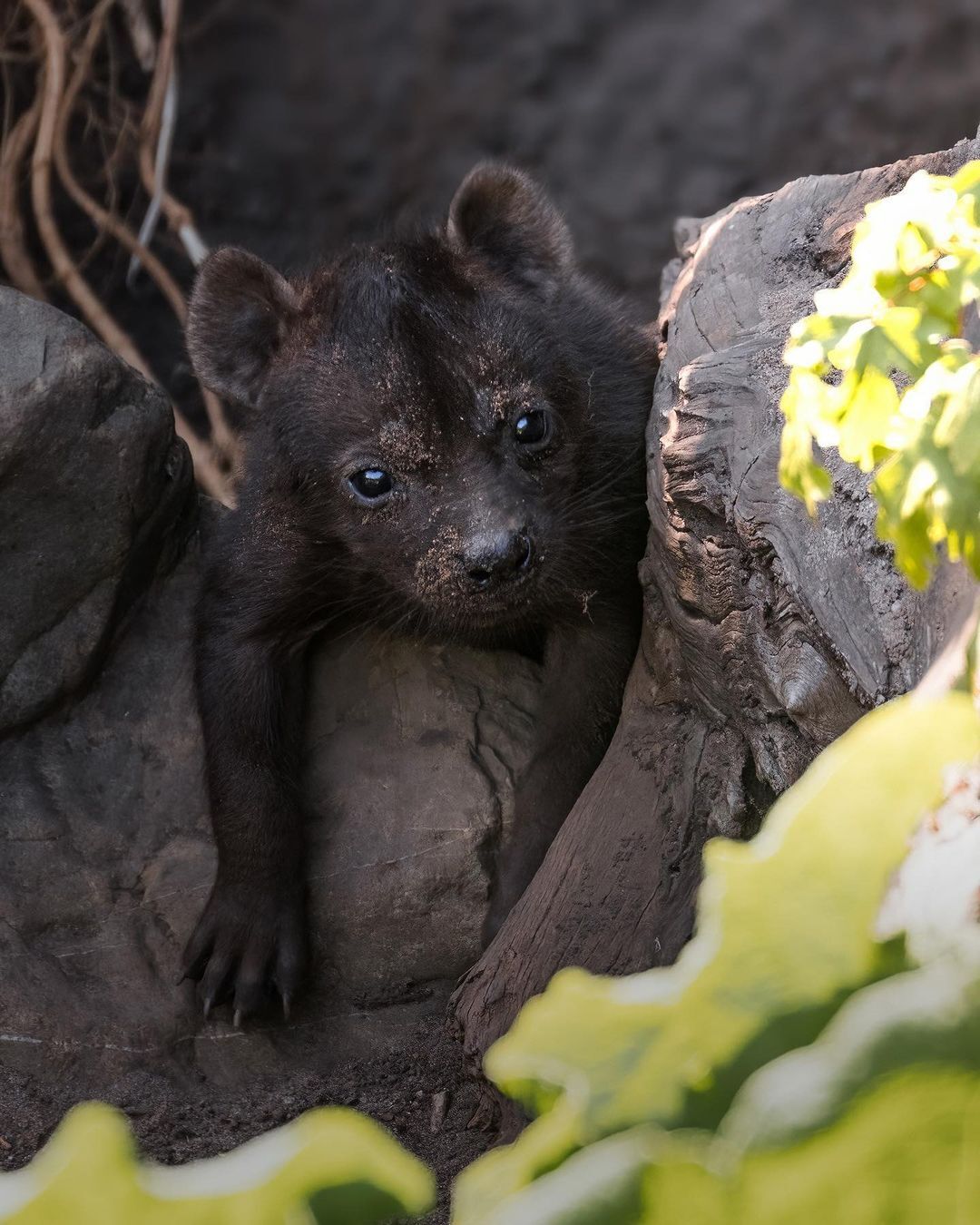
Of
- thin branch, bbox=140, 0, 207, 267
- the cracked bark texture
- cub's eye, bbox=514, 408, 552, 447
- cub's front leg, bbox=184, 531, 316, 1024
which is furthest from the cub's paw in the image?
thin branch, bbox=140, 0, 207, 267

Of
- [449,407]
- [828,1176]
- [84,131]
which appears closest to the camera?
[828,1176]

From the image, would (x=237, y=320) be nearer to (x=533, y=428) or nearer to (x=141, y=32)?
(x=533, y=428)

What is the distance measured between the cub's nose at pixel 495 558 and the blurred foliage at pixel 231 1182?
183 centimetres

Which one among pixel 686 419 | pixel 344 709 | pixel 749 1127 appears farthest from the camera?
pixel 344 709

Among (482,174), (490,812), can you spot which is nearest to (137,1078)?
(490,812)

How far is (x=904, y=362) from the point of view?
4.17 ft

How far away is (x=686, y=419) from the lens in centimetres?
243

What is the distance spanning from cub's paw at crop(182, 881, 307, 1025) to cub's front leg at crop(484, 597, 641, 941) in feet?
1.41

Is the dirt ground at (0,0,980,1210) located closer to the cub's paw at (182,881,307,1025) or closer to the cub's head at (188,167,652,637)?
the cub's head at (188,167,652,637)

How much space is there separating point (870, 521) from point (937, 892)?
1.06 m

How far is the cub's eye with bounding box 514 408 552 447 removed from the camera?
2.95 m

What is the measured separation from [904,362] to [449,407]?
1674mm

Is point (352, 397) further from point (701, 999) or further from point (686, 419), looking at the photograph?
point (701, 999)

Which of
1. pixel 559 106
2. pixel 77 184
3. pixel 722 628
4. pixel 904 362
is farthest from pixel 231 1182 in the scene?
pixel 559 106
